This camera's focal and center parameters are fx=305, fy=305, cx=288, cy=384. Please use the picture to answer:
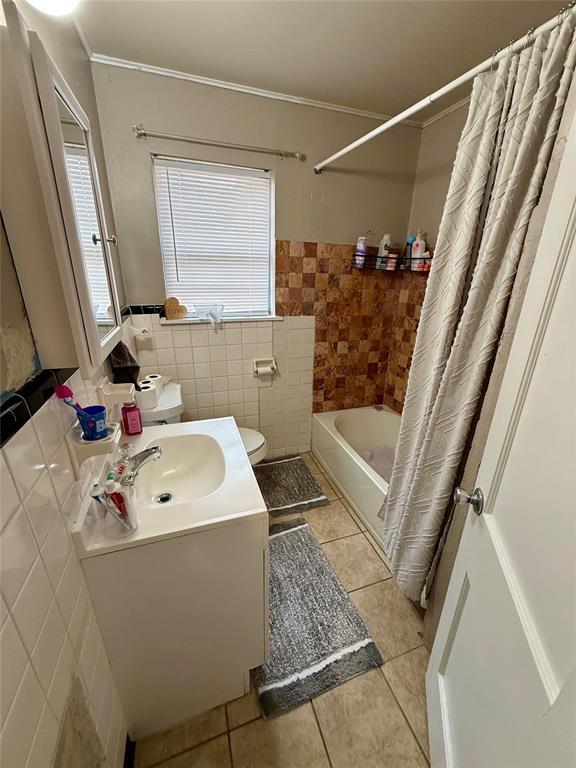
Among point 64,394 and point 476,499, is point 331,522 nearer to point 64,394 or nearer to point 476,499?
point 476,499

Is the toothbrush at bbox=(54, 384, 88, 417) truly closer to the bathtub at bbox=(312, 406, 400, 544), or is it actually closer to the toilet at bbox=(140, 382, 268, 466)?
the toilet at bbox=(140, 382, 268, 466)

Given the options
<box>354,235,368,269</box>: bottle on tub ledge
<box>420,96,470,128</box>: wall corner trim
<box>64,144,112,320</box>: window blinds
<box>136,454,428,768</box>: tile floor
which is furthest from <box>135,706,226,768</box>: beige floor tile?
<box>420,96,470,128</box>: wall corner trim

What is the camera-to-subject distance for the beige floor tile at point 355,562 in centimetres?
154

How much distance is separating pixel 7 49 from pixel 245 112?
1530 mm

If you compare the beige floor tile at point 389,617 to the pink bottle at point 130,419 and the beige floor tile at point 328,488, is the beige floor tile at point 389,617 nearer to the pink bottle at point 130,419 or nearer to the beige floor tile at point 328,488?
the beige floor tile at point 328,488

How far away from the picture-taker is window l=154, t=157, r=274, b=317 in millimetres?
1746

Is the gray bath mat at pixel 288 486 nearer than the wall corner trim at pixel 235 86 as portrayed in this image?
No

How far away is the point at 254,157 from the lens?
5.82ft

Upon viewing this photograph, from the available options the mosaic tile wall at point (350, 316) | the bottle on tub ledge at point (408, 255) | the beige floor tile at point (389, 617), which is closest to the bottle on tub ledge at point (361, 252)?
the mosaic tile wall at point (350, 316)

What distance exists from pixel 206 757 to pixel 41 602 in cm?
92

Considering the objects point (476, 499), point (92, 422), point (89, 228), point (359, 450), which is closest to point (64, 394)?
point (92, 422)

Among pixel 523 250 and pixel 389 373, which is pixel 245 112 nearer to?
pixel 523 250

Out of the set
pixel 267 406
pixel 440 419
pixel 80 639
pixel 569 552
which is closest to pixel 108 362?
pixel 80 639

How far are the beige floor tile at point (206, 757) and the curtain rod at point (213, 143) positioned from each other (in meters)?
2.57
